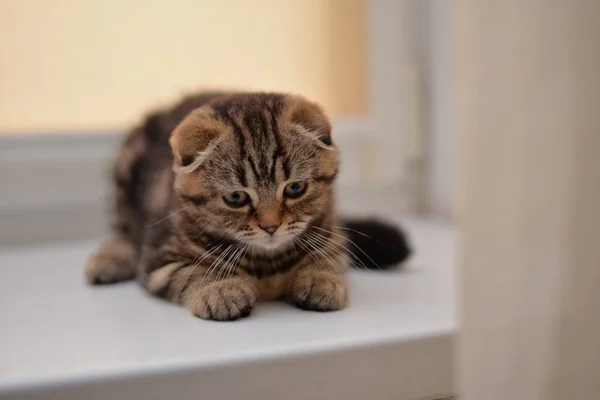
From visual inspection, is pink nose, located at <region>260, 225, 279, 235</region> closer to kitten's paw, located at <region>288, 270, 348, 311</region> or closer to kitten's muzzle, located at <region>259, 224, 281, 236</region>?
kitten's muzzle, located at <region>259, 224, 281, 236</region>

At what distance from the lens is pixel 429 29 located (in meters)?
1.49

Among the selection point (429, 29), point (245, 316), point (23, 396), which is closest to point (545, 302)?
point (245, 316)

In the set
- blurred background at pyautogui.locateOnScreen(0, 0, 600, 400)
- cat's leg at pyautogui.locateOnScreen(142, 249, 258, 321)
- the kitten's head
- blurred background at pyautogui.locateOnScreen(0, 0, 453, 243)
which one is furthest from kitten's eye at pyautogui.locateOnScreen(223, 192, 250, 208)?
blurred background at pyautogui.locateOnScreen(0, 0, 453, 243)

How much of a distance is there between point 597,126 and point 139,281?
2.34 ft

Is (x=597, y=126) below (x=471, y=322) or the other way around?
the other way around

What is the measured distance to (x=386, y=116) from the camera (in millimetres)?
1488

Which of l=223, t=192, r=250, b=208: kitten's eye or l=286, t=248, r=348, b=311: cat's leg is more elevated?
l=223, t=192, r=250, b=208: kitten's eye

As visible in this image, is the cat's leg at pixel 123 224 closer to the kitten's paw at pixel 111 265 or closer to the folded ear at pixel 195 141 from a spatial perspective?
the kitten's paw at pixel 111 265

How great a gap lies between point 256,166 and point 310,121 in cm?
A: 10

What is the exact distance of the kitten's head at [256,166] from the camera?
0.81 metres

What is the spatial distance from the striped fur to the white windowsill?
0.03 meters

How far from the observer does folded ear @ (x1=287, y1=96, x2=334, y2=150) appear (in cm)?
83

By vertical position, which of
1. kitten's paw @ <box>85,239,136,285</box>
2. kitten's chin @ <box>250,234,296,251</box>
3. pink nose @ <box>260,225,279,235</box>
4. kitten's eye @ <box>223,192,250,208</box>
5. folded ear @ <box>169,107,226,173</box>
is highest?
folded ear @ <box>169,107,226,173</box>

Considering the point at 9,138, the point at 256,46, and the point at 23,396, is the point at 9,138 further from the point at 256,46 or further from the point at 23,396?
the point at 23,396
